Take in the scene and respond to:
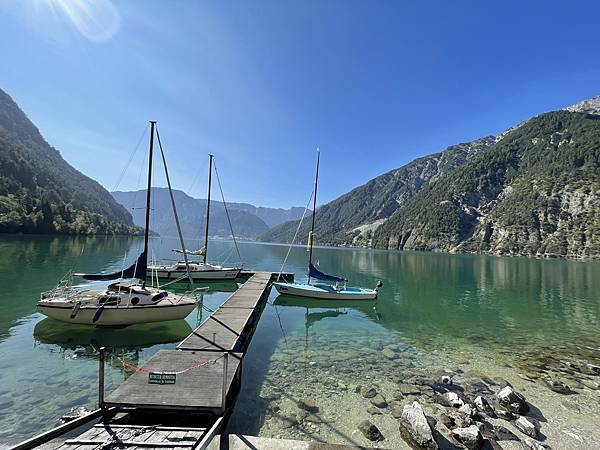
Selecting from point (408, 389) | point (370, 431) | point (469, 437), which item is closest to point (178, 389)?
point (370, 431)

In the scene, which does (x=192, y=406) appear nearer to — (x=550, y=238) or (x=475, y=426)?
(x=475, y=426)

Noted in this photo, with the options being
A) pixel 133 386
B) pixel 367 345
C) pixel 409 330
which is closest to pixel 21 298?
pixel 133 386

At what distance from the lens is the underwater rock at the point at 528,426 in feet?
32.3

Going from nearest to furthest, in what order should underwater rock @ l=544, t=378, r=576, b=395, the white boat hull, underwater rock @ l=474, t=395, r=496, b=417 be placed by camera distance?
underwater rock @ l=474, t=395, r=496, b=417 < underwater rock @ l=544, t=378, r=576, b=395 < the white boat hull

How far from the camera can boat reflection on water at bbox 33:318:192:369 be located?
1573cm

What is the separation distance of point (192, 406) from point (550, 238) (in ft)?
725

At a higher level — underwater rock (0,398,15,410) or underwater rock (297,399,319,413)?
underwater rock (297,399,319,413)

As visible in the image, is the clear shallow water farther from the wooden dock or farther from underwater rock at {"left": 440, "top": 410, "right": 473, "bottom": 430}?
underwater rock at {"left": 440, "top": 410, "right": 473, "bottom": 430}

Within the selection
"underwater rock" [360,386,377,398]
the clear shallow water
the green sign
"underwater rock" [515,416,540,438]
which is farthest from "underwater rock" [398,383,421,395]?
the green sign

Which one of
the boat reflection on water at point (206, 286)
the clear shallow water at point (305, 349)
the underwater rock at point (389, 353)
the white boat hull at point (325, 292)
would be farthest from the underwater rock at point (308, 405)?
the boat reflection on water at point (206, 286)

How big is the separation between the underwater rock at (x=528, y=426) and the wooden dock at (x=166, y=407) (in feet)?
32.2

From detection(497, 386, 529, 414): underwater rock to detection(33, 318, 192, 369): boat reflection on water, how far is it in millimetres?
16099

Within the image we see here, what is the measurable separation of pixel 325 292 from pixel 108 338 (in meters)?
19.7

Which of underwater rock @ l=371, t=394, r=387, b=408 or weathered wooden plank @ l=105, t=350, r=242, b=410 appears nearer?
weathered wooden plank @ l=105, t=350, r=242, b=410
